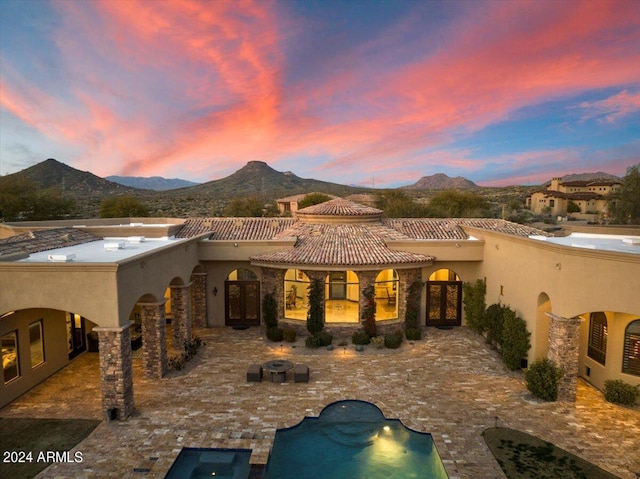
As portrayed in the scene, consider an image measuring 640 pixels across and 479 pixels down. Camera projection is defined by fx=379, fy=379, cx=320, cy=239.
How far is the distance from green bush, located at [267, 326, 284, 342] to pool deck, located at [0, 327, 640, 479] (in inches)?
51.6

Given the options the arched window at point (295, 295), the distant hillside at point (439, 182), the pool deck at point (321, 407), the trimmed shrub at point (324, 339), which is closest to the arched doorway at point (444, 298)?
the pool deck at point (321, 407)

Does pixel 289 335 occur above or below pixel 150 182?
below

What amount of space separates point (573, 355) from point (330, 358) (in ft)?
29.3

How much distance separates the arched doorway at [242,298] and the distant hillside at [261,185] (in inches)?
2602

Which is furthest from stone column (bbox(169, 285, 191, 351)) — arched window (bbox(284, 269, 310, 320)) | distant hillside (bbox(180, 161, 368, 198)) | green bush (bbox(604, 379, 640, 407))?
distant hillside (bbox(180, 161, 368, 198))

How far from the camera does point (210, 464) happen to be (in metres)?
9.23

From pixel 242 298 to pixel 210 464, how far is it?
12.2 m

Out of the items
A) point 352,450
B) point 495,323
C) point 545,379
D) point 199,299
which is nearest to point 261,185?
point 199,299

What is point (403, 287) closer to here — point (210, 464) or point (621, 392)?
point (621, 392)

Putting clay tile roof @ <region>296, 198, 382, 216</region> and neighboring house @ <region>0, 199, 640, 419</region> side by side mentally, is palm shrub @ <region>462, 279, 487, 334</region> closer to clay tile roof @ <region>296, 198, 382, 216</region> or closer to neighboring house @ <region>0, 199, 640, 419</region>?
neighboring house @ <region>0, 199, 640, 419</region>

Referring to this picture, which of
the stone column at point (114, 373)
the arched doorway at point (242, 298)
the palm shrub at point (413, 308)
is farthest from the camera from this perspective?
the arched doorway at point (242, 298)

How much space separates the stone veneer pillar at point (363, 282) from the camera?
18.7 m

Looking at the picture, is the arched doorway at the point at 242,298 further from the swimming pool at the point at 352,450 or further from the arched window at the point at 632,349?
the arched window at the point at 632,349

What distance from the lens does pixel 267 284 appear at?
20047mm
